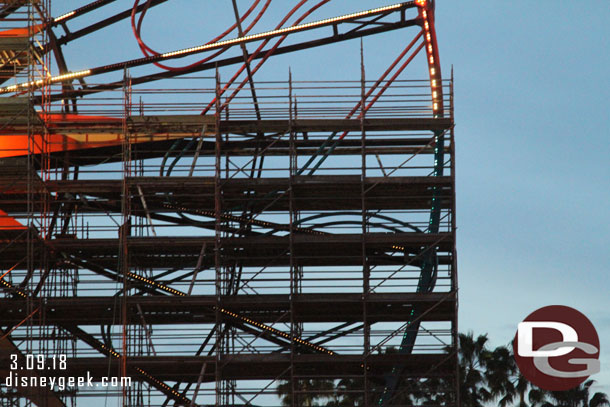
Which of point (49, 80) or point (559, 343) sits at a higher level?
point (49, 80)

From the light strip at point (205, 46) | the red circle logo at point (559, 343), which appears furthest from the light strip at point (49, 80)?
the red circle logo at point (559, 343)

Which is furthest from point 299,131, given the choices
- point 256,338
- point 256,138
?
point 256,338

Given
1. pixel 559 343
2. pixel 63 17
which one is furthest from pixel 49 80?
pixel 559 343

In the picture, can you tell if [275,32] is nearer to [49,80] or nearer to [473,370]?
[49,80]

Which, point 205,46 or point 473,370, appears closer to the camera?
point 205,46

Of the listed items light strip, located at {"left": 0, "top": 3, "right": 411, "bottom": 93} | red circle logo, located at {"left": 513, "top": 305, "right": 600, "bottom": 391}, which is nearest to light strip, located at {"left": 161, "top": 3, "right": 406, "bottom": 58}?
light strip, located at {"left": 0, "top": 3, "right": 411, "bottom": 93}

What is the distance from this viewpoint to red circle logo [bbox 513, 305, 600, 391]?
3938 cm

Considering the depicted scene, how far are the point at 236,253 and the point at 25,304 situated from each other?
5.23 meters

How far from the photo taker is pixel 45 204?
33.8 meters

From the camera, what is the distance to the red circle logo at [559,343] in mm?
39375

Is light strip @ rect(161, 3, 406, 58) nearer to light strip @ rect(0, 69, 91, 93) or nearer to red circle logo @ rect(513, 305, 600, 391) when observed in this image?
light strip @ rect(0, 69, 91, 93)

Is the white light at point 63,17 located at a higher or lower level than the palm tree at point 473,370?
higher

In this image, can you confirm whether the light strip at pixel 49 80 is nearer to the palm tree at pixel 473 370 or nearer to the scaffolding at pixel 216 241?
the scaffolding at pixel 216 241

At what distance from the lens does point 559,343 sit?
1528 inches
